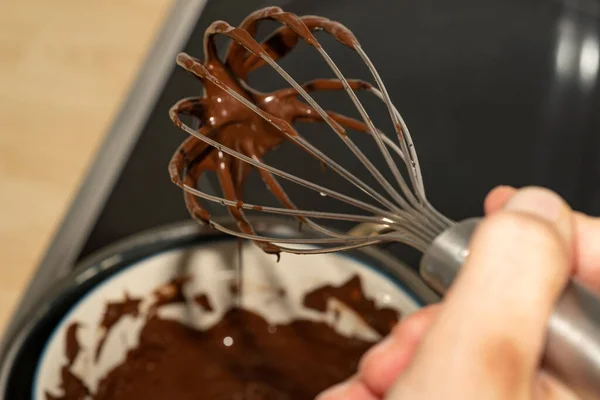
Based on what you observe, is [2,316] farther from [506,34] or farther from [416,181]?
[506,34]

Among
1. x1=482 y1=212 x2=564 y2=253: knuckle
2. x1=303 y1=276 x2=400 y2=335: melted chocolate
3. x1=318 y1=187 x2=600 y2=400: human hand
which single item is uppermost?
x1=482 y1=212 x2=564 y2=253: knuckle

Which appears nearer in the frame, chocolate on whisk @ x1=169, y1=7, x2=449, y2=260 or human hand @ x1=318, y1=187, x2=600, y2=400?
human hand @ x1=318, y1=187, x2=600, y2=400

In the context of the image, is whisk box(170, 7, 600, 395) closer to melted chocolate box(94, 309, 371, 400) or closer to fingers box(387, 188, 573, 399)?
fingers box(387, 188, 573, 399)

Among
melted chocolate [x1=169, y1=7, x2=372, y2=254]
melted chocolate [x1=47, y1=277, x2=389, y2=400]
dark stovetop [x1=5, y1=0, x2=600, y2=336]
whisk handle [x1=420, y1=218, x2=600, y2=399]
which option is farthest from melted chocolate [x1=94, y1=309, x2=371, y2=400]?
whisk handle [x1=420, y1=218, x2=600, y2=399]

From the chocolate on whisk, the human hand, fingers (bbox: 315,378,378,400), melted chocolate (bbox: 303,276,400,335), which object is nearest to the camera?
the human hand

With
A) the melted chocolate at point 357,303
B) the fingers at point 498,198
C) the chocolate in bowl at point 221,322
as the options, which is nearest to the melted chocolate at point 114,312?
the chocolate in bowl at point 221,322

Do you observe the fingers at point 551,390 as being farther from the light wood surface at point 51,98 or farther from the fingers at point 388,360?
the light wood surface at point 51,98

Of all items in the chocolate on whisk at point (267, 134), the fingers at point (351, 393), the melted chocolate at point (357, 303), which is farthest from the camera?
the melted chocolate at point (357, 303)

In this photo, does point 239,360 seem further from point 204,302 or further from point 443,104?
point 443,104

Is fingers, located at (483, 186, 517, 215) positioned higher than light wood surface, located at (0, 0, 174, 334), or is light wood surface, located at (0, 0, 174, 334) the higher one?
fingers, located at (483, 186, 517, 215)
